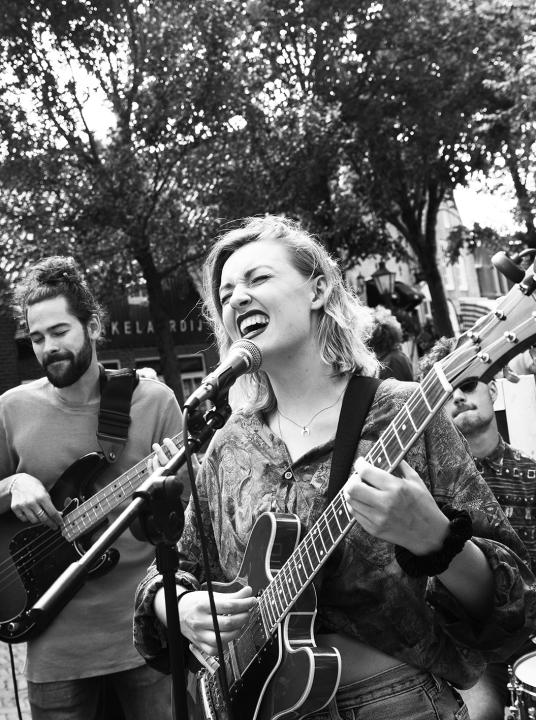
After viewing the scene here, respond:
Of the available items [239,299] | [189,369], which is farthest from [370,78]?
[239,299]

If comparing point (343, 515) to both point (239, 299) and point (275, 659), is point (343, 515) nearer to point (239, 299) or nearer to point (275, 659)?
point (275, 659)

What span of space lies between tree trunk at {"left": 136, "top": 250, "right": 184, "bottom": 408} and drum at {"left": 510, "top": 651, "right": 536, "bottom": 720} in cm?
1123

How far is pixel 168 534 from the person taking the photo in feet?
6.15

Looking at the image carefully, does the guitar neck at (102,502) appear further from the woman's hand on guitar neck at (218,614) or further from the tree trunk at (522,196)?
the tree trunk at (522,196)

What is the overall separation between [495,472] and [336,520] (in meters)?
2.12

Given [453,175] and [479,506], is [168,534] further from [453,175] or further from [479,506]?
[453,175]

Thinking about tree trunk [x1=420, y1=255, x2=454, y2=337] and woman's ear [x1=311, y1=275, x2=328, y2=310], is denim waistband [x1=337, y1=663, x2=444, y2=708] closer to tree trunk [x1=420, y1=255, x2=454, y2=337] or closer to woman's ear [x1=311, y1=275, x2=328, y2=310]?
woman's ear [x1=311, y1=275, x2=328, y2=310]

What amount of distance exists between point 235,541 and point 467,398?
1.86 m

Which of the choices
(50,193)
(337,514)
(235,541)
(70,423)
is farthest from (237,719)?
(50,193)

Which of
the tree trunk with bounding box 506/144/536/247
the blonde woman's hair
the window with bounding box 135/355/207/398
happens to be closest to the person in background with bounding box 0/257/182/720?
the blonde woman's hair

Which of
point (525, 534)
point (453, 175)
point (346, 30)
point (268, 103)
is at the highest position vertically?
point (346, 30)

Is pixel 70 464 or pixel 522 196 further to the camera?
pixel 522 196

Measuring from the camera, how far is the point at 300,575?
2.09 metres

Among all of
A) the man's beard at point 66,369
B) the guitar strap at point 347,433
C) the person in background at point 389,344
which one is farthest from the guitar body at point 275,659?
the person in background at point 389,344
